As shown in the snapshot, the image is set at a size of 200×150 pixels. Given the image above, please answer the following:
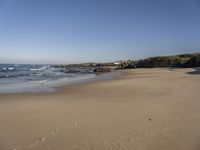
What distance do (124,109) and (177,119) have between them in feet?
6.77

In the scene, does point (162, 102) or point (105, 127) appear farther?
point (162, 102)

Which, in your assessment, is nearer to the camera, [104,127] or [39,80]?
[104,127]

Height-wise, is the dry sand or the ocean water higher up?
the dry sand

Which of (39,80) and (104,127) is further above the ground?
(104,127)

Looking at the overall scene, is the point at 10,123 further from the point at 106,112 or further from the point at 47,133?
the point at 106,112

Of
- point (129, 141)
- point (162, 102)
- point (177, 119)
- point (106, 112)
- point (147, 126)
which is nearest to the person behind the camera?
point (129, 141)

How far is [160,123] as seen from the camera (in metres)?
5.94

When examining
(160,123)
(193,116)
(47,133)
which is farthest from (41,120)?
(193,116)

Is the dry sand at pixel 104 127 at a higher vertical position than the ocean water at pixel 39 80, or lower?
higher

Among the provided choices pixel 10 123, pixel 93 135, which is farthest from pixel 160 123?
pixel 10 123

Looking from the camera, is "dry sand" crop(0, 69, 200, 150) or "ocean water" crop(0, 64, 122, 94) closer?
"dry sand" crop(0, 69, 200, 150)

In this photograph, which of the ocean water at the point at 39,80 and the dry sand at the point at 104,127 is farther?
the ocean water at the point at 39,80

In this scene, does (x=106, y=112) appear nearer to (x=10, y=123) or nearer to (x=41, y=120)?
(x=41, y=120)

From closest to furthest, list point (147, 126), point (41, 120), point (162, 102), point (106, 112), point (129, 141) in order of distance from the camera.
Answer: point (129, 141) → point (147, 126) → point (41, 120) → point (106, 112) → point (162, 102)
